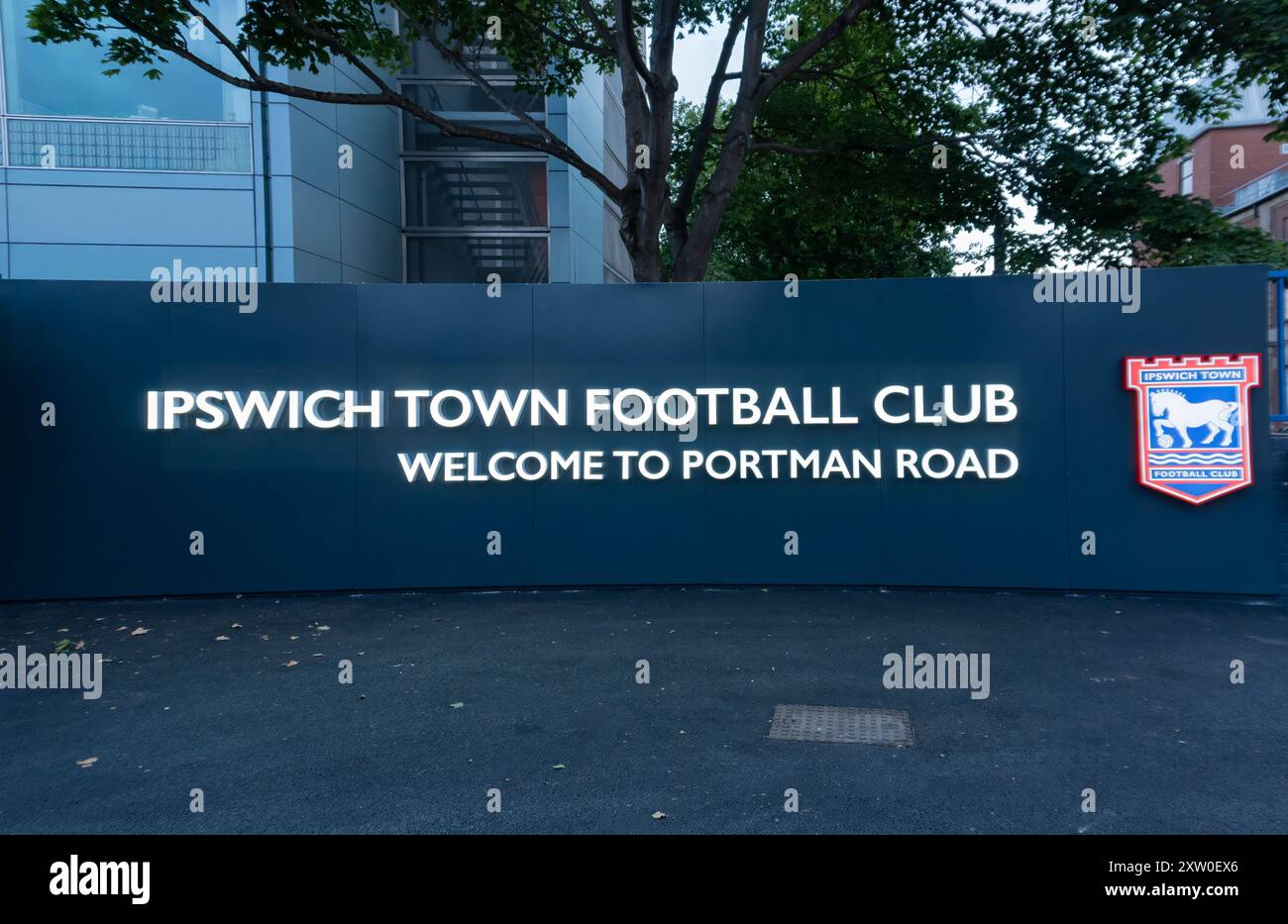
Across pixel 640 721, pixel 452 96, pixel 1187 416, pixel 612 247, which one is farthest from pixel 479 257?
pixel 640 721

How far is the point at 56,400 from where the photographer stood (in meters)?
8.91

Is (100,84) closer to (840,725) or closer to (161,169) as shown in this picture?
(161,169)

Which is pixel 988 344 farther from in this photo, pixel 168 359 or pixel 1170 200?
pixel 168 359

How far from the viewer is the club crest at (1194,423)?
8.59 meters

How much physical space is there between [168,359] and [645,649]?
5.93 m

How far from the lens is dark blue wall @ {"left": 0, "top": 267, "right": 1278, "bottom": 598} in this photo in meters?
8.89

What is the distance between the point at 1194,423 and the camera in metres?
8.69

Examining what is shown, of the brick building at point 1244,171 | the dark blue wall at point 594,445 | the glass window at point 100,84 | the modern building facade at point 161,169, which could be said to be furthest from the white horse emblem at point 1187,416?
the brick building at point 1244,171

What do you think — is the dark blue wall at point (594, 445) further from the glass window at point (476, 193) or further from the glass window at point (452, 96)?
the glass window at point (452, 96)

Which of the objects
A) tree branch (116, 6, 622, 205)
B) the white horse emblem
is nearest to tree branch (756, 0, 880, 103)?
tree branch (116, 6, 622, 205)

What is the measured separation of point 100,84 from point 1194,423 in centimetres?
1740

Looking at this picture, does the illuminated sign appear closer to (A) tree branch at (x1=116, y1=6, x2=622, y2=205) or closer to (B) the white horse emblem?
(B) the white horse emblem

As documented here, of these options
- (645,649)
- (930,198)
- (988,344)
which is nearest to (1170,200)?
(930,198)

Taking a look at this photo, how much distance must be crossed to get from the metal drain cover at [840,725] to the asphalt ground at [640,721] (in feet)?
0.31
